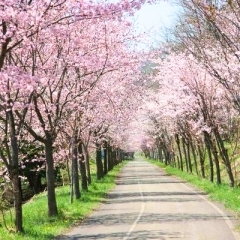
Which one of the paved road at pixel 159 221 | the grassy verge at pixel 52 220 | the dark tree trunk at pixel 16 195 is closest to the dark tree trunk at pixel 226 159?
the paved road at pixel 159 221

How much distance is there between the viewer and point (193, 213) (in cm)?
1981

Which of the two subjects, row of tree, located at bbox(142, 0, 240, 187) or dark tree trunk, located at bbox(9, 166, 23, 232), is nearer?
dark tree trunk, located at bbox(9, 166, 23, 232)

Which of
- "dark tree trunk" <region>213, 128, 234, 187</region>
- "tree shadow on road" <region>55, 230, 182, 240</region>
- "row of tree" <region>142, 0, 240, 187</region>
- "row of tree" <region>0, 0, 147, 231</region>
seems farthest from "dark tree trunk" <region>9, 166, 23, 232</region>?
"dark tree trunk" <region>213, 128, 234, 187</region>

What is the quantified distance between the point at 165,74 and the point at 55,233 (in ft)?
69.2

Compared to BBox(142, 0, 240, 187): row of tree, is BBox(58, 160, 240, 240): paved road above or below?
below

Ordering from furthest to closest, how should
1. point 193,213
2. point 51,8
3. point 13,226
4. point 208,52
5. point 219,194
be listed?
point 219,194 < point 208,52 < point 193,213 < point 13,226 < point 51,8

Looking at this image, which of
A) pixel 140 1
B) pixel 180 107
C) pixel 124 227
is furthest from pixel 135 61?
pixel 180 107

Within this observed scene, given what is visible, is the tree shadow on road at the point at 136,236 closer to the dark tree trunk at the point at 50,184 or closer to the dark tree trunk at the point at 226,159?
the dark tree trunk at the point at 50,184

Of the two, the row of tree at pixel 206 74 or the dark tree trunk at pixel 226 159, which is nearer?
the row of tree at pixel 206 74

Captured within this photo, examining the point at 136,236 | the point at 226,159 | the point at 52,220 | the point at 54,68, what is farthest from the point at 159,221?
the point at 226,159

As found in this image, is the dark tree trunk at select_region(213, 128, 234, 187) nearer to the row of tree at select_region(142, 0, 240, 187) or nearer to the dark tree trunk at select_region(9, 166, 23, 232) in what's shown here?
the row of tree at select_region(142, 0, 240, 187)

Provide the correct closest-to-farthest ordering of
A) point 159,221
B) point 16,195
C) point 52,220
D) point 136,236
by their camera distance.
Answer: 1. point 136,236
2. point 16,195
3. point 159,221
4. point 52,220

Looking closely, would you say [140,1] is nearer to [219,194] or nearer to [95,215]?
[95,215]

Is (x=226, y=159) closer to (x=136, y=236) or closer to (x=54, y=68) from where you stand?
(x=54, y=68)
